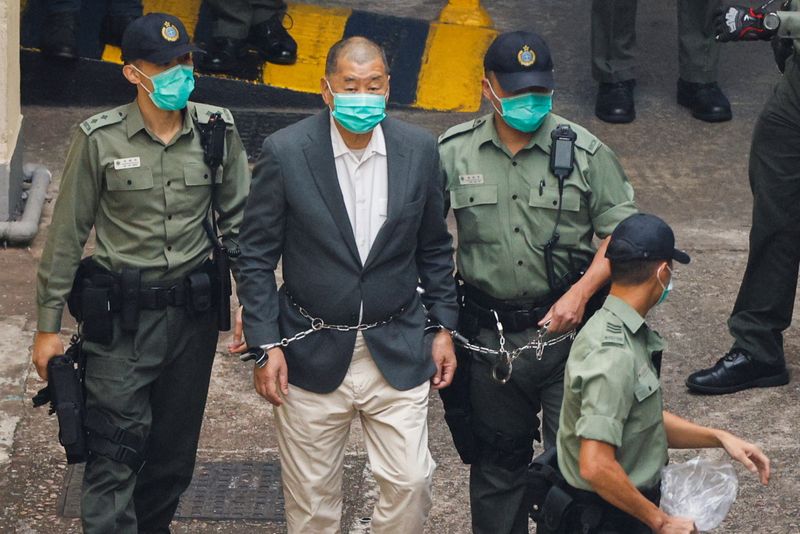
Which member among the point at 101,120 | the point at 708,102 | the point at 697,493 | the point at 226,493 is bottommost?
the point at 226,493

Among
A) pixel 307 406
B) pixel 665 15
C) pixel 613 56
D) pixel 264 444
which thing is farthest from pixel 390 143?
pixel 665 15

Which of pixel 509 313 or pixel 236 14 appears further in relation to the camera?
pixel 236 14

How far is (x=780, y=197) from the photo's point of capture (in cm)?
666

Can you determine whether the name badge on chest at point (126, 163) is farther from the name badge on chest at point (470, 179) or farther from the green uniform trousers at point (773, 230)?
the green uniform trousers at point (773, 230)

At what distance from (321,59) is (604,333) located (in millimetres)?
6196

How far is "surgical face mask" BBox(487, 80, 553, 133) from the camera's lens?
16.3ft

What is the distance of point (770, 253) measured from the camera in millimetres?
6742

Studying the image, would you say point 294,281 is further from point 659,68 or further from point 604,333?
point 659,68

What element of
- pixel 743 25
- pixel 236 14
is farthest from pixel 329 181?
pixel 236 14

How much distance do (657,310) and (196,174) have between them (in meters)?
3.23

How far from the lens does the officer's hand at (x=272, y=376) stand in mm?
4711

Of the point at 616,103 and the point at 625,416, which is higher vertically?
the point at 625,416

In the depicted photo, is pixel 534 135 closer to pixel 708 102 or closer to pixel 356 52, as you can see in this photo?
pixel 356 52

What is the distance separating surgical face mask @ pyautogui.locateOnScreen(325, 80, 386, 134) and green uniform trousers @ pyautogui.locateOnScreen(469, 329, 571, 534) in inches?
34.4
